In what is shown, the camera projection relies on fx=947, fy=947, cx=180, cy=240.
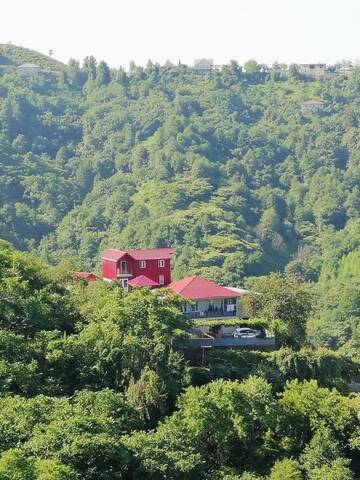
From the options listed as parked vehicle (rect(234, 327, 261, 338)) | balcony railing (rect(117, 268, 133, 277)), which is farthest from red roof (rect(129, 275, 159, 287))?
parked vehicle (rect(234, 327, 261, 338))

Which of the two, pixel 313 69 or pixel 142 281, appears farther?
pixel 313 69

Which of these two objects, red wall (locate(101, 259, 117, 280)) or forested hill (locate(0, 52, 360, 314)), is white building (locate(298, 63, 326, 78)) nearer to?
forested hill (locate(0, 52, 360, 314))

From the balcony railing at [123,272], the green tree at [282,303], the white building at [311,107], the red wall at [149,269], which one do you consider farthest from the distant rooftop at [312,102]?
the green tree at [282,303]

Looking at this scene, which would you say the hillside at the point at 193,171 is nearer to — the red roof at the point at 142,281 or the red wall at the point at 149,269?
the red wall at the point at 149,269

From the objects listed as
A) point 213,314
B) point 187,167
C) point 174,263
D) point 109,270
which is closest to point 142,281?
point 109,270

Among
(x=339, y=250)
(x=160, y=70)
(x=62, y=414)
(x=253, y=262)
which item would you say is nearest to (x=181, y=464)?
(x=62, y=414)

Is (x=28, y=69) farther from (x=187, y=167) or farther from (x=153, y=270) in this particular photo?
(x=153, y=270)
